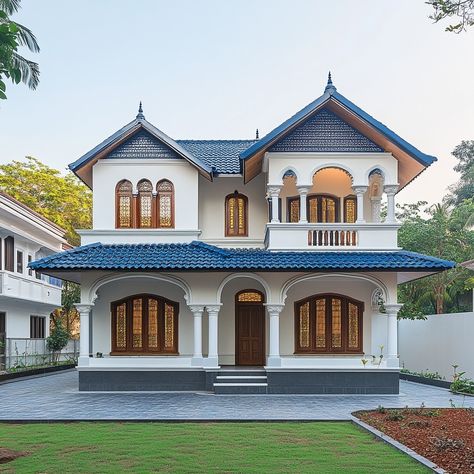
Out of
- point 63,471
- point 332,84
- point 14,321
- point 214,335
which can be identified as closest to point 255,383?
point 214,335

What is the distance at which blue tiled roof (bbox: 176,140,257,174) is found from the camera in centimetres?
2120

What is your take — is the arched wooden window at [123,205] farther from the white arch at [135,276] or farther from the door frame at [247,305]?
the door frame at [247,305]

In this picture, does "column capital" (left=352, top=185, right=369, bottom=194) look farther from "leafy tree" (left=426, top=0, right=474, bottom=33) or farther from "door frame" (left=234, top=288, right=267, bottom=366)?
"leafy tree" (left=426, top=0, right=474, bottom=33)

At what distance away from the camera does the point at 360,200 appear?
64.2ft

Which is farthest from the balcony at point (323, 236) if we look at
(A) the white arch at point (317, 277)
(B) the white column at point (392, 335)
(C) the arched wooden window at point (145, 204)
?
(C) the arched wooden window at point (145, 204)

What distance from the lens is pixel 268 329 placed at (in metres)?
20.2

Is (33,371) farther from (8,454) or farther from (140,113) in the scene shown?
(8,454)

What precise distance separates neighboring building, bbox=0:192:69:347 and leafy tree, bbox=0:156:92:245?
727cm

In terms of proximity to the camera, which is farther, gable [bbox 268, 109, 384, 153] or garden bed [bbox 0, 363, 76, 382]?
garden bed [bbox 0, 363, 76, 382]

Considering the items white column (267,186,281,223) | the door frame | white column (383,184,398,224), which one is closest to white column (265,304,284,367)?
the door frame

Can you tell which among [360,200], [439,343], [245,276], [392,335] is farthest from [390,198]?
[439,343]

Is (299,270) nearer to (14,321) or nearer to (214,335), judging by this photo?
(214,335)

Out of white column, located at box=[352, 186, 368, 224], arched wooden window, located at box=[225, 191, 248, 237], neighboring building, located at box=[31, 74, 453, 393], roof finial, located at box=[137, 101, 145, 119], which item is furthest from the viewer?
arched wooden window, located at box=[225, 191, 248, 237]

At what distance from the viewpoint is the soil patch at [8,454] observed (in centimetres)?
930
